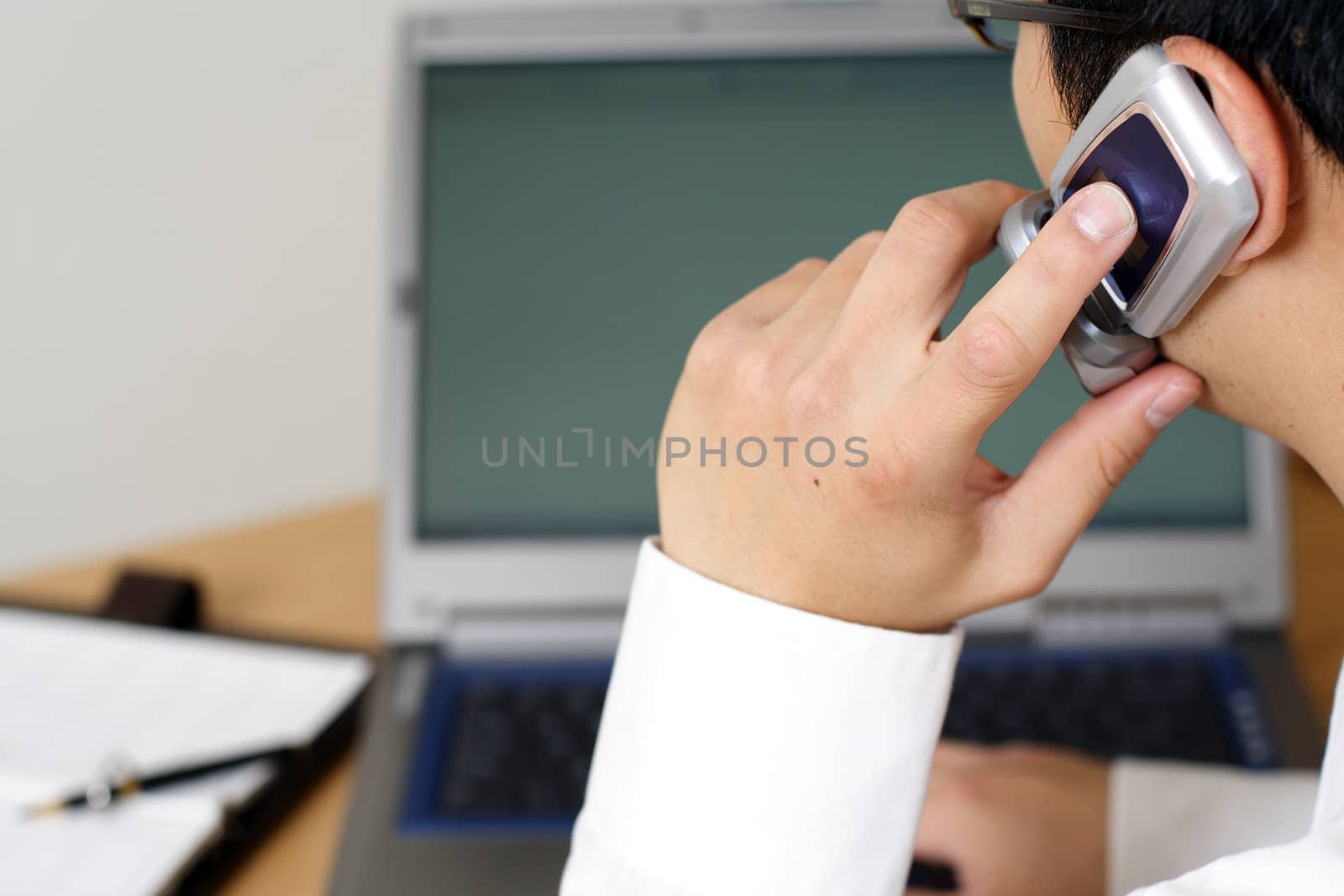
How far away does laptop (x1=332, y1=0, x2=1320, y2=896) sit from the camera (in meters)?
0.65

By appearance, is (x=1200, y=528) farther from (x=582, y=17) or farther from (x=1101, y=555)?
(x=582, y=17)

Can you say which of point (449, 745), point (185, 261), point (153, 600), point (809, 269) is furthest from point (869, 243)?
point (185, 261)

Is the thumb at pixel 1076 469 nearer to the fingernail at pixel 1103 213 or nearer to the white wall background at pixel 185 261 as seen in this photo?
the fingernail at pixel 1103 213

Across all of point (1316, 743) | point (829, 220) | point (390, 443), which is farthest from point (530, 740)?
point (1316, 743)

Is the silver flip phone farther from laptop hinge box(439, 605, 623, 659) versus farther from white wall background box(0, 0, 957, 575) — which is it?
white wall background box(0, 0, 957, 575)

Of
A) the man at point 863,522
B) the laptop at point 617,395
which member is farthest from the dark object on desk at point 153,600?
the man at point 863,522

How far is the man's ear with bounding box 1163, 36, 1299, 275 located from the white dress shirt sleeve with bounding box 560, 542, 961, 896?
189mm

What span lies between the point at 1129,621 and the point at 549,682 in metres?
0.36

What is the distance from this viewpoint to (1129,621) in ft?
2.40

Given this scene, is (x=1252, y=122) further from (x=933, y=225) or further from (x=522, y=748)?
(x=522, y=748)

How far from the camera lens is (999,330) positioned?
375mm

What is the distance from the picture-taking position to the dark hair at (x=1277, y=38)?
1.01 ft

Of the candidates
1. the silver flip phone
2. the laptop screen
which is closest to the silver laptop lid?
the laptop screen

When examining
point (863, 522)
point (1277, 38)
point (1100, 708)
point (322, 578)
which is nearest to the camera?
point (1277, 38)
